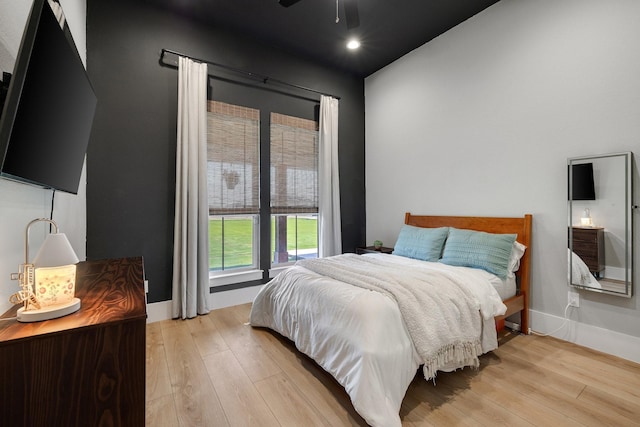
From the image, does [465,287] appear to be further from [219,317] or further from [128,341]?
[219,317]

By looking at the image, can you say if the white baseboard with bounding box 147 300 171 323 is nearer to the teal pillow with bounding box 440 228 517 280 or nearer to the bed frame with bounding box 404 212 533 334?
the teal pillow with bounding box 440 228 517 280

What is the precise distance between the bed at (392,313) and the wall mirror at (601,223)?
0.37 meters

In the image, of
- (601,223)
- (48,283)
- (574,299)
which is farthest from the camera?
(574,299)

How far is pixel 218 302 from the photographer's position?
3.34 metres

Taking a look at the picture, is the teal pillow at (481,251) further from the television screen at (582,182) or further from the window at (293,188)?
the window at (293,188)

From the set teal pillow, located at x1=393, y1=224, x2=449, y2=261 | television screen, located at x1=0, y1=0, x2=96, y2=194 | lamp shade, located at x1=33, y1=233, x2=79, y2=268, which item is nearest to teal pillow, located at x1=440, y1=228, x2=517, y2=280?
teal pillow, located at x1=393, y1=224, x2=449, y2=261

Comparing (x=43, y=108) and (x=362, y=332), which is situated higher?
(x=43, y=108)

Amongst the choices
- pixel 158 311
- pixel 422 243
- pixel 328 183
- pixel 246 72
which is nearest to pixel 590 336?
pixel 422 243

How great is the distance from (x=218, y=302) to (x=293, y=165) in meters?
1.97

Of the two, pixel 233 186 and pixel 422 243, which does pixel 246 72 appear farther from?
pixel 422 243

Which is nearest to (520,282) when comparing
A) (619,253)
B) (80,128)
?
(619,253)

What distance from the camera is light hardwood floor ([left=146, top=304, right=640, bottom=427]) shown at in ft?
5.29

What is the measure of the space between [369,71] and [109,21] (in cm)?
327

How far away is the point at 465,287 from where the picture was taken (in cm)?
207
